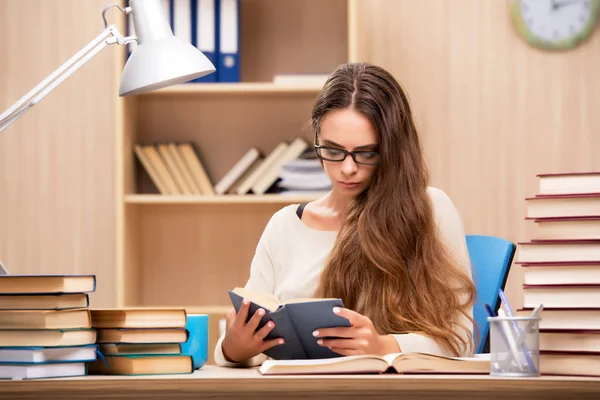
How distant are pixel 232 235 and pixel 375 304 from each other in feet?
5.80

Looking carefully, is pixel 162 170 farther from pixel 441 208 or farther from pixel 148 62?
pixel 148 62

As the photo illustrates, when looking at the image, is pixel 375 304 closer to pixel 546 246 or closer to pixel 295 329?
pixel 295 329

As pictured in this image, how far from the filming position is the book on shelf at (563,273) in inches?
45.9

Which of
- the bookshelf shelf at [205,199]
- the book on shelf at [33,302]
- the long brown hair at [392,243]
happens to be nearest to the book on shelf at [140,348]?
the book on shelf at [33,302]

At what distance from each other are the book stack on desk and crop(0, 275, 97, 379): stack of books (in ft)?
0.13

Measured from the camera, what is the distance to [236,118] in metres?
3.46

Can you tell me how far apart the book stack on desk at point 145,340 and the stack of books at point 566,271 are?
0.54 metres

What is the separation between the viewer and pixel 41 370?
1.19m

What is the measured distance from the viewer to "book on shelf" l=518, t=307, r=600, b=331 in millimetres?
1152

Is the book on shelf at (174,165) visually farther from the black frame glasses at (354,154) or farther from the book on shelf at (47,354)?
the book on shelf at (47,354)

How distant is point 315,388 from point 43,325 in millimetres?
430

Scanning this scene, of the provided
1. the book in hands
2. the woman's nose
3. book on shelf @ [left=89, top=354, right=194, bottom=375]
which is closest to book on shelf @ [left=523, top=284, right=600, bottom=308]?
the book in hands

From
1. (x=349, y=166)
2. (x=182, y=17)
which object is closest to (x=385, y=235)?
(x=349, y=166)

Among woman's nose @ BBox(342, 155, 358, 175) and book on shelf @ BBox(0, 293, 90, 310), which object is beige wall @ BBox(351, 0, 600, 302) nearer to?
woman's nose @ BBox(342, 155, 358, 175)
